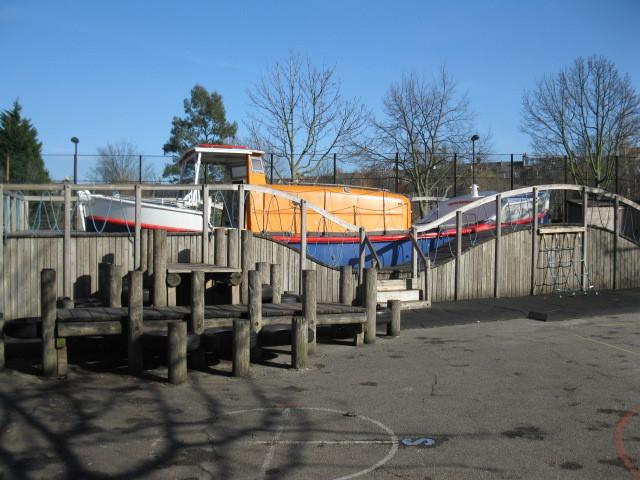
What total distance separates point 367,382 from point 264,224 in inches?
352

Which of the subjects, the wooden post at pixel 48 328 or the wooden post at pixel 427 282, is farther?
the wooden post at pixel 427 282

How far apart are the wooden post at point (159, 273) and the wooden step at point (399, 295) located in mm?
5491

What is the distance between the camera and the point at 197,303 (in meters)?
9.73

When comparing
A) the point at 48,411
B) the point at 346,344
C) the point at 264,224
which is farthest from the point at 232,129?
the point at 48,411

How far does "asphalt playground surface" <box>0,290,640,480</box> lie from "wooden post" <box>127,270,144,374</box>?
242mm

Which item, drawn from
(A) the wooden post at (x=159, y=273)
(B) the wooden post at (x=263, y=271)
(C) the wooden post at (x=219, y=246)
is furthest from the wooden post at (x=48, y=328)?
(B) the wooden post at (x=263, y=271)

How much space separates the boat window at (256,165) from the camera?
1878 centimetres

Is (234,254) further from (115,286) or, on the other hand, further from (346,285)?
(115,286)

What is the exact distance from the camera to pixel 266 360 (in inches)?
416

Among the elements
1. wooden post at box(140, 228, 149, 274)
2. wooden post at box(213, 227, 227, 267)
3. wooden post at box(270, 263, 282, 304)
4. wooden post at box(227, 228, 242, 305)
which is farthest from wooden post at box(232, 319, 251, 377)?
wooden post at box(140, 228, 149, 274)

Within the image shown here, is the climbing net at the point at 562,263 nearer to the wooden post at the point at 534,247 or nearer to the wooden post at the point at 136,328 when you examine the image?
the wooden post at the point at 534,247

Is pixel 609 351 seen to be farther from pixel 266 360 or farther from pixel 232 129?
pixel 232 129

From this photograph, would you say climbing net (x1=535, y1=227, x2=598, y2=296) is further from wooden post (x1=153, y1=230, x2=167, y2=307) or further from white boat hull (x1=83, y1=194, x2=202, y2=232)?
wooden post (x1=153, y1=230, x2=167, y2=307)


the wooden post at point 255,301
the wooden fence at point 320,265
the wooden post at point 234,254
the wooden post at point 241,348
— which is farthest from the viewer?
the wooden fence at point 320,265
